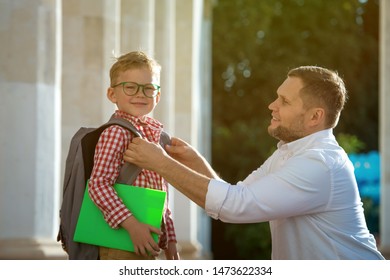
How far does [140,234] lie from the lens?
414 inches

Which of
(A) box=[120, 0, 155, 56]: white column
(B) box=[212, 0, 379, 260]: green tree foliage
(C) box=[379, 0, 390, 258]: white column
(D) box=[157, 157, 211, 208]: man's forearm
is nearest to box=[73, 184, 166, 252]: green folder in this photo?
(D) box=[157, 157, 211, 208]: man's forearm

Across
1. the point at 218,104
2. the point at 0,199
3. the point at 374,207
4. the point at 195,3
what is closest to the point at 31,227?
the point at 0,199

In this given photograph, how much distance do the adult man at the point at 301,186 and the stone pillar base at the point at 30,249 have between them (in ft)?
19.3

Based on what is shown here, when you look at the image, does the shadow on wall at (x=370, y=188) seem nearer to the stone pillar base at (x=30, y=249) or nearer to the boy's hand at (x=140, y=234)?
the stone pillar base at (x=30, y=249)

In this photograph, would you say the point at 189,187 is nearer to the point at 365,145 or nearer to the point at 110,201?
the point at 110,201

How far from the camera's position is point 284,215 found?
10.8m

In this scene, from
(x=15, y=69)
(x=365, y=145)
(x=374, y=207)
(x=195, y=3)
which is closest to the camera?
(x=15, y=69)

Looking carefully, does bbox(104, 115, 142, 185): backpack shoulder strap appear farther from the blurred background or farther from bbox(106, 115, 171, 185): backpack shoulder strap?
the blurred background

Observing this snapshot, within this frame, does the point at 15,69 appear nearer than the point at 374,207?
Yes

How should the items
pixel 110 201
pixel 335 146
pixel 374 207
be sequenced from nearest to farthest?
pixel 110 201
pixel 335 146
pixel 374 207

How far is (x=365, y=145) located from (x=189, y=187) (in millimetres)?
61828

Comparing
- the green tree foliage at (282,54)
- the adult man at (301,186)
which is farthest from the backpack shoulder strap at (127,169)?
the green tree foliage at (282,54)

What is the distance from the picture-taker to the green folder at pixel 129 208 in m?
10.6
